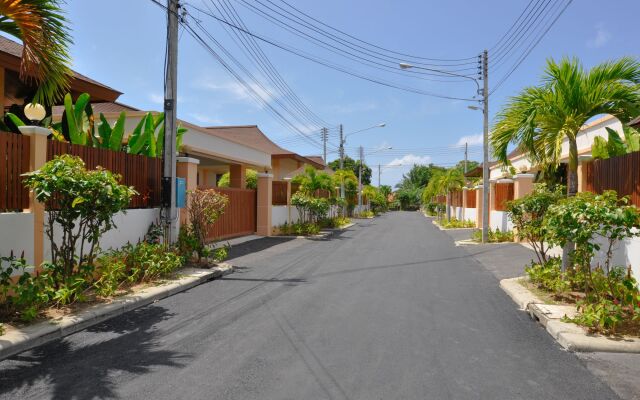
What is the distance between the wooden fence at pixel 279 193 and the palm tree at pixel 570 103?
13.2 meters

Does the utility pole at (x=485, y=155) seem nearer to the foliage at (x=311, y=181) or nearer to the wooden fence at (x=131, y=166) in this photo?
the foliage at (x=311, y=181)

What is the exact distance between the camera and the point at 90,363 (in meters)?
4.53

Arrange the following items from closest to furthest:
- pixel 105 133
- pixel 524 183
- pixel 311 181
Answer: pixel 105 133, pixel 524 183, pixel 311 181

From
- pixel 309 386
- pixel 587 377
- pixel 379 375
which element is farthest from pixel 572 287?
pixel 309 386

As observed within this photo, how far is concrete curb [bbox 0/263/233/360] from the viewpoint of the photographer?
16.0ft

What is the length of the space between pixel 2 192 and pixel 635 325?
8468 mm

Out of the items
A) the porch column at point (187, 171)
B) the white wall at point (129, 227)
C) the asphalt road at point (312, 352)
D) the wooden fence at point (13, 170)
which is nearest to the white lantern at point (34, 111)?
the white wall at point (129, 227)

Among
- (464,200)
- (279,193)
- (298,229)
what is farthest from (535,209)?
(464,200)

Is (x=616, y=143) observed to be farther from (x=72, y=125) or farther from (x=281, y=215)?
(x=281, y=215)

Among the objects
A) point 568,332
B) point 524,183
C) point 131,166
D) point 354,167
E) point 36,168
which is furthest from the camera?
point 354,167

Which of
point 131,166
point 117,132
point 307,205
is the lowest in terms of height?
point 307,205

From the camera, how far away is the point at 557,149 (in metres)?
7.80

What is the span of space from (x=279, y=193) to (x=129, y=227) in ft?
39.7

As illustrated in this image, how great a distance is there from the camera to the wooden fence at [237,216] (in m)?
16.3
